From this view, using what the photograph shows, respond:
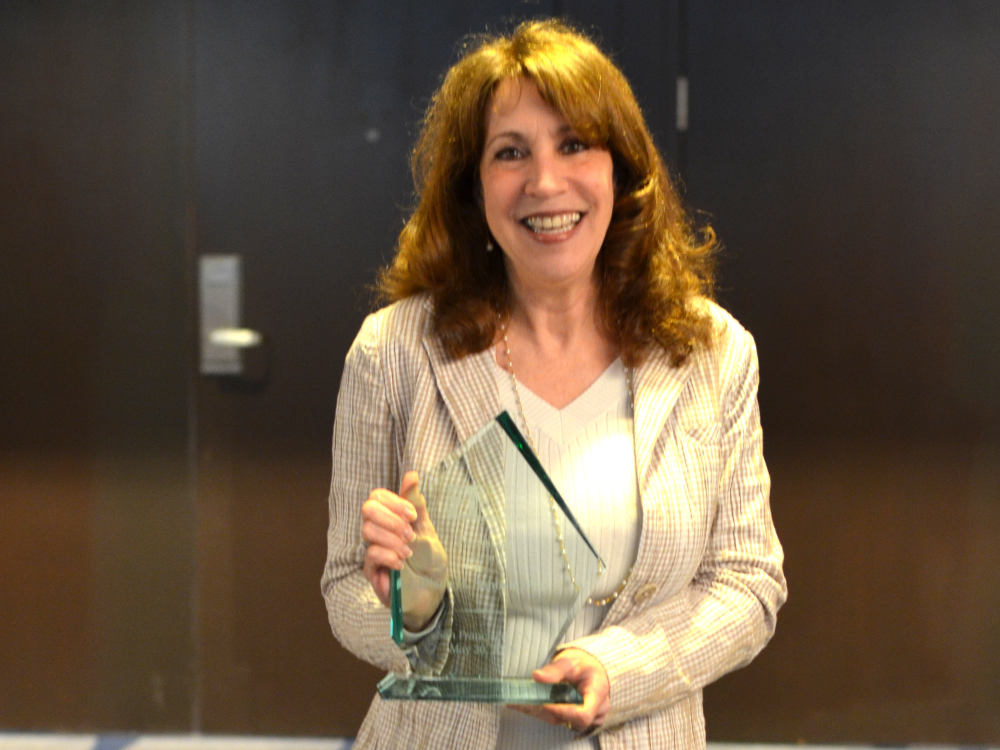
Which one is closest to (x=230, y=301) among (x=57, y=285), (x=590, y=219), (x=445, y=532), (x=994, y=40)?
(x=57, y=285)

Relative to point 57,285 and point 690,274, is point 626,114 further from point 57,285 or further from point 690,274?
point 57,285

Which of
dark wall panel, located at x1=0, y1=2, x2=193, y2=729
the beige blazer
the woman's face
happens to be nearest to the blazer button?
the beige blazer

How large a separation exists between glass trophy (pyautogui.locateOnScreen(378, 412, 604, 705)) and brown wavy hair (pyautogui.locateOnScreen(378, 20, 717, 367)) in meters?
0.30

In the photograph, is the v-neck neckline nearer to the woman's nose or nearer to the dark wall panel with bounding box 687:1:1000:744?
the woman's nose

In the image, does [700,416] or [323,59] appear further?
[323,59]

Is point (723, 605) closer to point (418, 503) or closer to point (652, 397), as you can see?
point (652, 397)

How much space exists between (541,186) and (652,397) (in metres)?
0.29

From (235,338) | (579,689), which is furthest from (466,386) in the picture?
(235,338)

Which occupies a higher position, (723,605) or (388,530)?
(388,530)

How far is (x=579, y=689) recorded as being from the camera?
1047mm

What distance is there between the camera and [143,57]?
239 centimetres

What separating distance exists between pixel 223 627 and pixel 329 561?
4.52 feet

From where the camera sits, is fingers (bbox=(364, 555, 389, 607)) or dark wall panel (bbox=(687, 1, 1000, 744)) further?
dark wall panel (bbox=(687, 1, 1000, 744))

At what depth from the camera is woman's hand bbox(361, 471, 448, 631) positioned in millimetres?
973
